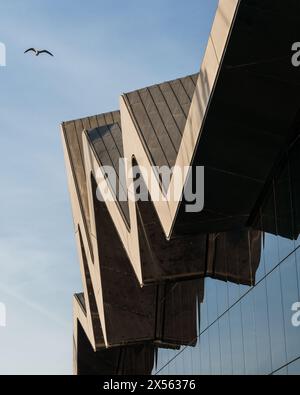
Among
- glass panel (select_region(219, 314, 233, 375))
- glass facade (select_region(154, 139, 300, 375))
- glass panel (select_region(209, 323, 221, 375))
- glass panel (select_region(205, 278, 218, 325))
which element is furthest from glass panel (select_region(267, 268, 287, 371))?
glass panel (select_region(205, 278, 218, 325))

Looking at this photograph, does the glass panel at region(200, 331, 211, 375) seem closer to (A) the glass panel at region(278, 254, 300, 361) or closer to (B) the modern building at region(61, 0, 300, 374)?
(B) the modern building at region(61, 0, 300, 374)

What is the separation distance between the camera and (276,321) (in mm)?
19797

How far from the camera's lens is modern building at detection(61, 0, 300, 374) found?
55.4 ft

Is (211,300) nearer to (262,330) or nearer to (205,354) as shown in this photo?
(205,354)

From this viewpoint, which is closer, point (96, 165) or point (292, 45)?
point (292, 45)

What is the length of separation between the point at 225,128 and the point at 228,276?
6.61 meters

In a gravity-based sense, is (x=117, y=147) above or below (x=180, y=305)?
above

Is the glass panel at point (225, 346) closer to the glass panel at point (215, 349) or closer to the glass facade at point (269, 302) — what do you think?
the glass facade at point (269, 302)

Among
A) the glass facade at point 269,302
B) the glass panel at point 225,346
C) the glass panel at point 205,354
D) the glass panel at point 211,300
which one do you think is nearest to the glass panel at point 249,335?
the glass facade at point 269,302

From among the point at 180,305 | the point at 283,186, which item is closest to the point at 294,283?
the point at 283,186

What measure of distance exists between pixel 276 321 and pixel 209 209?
378 centimetres

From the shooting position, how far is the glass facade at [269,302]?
19016mm
